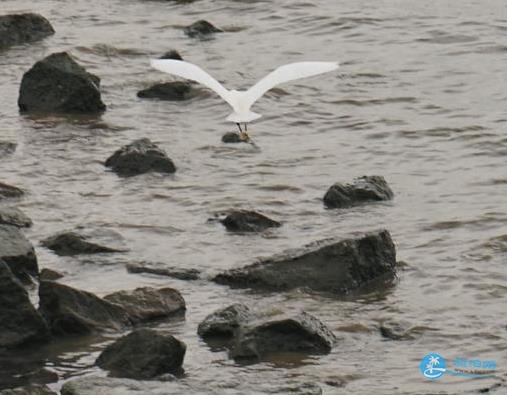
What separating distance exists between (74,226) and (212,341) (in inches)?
116

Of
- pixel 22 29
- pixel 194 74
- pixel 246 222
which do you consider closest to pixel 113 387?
pixel 246 222

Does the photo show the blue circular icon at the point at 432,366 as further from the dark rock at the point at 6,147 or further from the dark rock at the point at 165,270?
the dark rock at the point at 6,147

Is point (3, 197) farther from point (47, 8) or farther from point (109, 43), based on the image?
point (47, 8)

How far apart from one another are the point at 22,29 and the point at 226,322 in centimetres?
1039

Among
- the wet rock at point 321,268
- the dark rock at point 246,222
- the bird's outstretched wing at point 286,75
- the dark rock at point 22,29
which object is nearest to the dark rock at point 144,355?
the wet rock at point 321,268

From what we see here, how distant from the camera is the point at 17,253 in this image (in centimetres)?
977

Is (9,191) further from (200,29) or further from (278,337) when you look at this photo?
(200,29)

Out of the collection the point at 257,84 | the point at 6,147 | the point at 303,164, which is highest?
the point at 257,84

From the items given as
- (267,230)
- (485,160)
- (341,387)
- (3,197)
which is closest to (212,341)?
(341,387)

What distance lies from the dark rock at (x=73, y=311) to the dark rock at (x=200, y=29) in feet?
34.4

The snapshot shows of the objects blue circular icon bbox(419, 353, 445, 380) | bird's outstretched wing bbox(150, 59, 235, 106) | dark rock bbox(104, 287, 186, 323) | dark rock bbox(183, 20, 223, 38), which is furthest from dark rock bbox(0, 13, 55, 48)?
blue circular icon bbox(419, 353, 445, 380)

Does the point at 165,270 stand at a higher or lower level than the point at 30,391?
lower

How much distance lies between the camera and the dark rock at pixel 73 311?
8.92 metres

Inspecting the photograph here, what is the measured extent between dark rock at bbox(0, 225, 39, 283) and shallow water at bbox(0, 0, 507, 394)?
35 centimetres
